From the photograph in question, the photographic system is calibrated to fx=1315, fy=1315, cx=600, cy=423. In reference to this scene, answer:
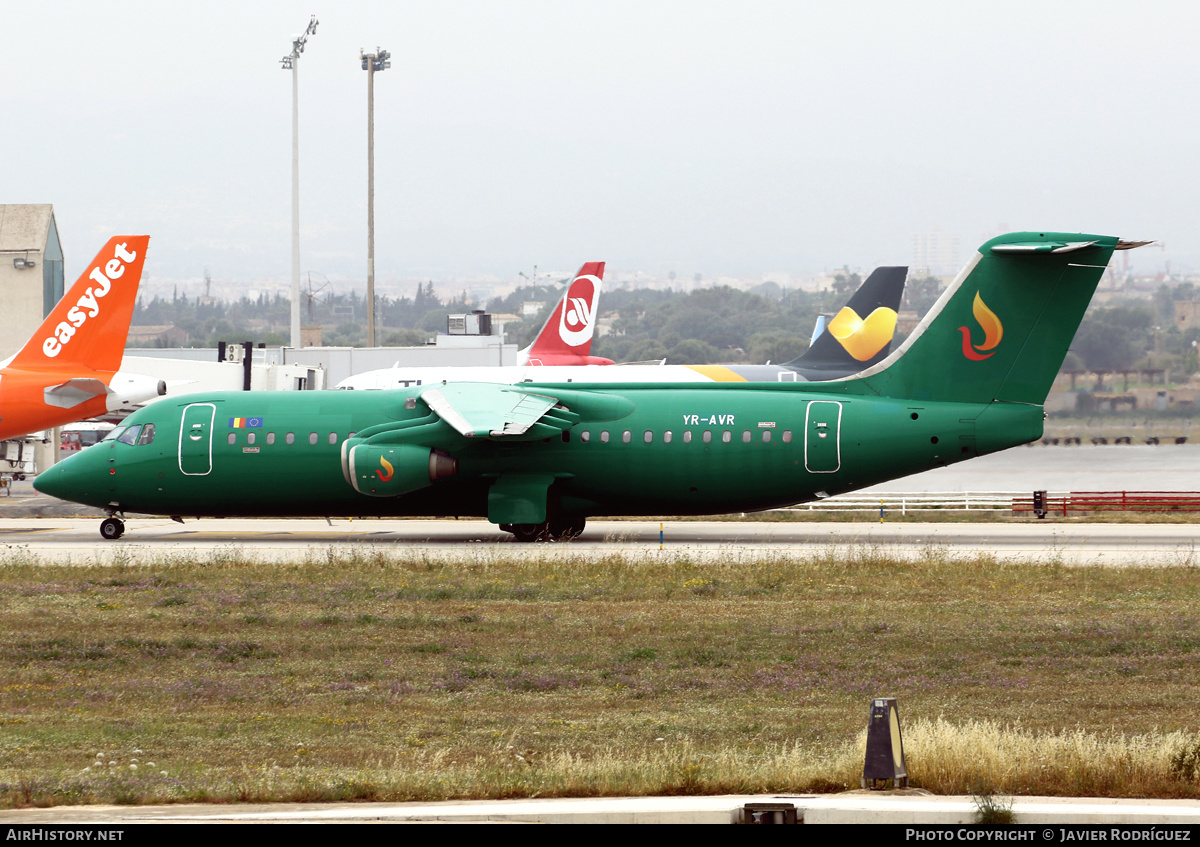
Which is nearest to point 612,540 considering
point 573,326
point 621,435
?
point 621,435

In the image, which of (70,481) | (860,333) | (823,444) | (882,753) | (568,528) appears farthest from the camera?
(860,333)

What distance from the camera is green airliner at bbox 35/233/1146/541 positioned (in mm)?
28594

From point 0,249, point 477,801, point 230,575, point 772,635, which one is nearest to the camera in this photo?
point 477,801

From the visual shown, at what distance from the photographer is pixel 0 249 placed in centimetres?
7431

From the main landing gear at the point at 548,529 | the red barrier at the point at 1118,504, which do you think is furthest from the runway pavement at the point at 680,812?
the red barrier at the point at 1118,504

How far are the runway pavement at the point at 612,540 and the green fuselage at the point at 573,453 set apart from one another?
106cm

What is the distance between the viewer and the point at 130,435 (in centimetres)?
3162

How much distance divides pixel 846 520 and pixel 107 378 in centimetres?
2107

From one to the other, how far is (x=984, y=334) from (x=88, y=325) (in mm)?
23430

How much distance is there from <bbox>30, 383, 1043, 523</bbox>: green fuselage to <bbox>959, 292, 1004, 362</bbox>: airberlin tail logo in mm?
1164

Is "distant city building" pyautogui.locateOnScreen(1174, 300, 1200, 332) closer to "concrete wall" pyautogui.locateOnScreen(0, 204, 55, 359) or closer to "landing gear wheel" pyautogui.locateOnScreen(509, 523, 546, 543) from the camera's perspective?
"concrete wall" pyautogui.locateOnScreen(0, 204, 55, 359)

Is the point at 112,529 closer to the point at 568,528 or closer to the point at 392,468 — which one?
the point at 392,468

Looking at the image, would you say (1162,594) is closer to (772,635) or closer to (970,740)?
(772,635)

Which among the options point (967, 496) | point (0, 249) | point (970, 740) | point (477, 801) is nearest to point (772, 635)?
point (970, 740)
